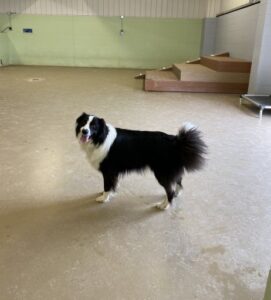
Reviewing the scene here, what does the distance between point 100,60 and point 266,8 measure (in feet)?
22.2

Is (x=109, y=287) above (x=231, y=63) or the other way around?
the other way around

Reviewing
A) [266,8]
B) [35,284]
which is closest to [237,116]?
[266,8]

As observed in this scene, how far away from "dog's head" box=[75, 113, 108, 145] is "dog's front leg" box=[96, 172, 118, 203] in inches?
10.3

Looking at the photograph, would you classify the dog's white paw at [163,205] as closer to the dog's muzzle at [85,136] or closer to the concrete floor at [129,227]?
the concrete floor at [129,227]

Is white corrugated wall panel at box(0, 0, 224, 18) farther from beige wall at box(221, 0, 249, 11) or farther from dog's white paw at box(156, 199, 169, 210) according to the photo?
dog's white paw at box(156, 199, 169, 210)

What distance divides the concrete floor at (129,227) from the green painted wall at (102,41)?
7466 millimetres

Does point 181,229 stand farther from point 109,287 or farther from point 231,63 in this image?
point 231,63

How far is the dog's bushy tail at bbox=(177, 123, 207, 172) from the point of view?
1.88 metres

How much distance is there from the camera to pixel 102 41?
10.4 meters

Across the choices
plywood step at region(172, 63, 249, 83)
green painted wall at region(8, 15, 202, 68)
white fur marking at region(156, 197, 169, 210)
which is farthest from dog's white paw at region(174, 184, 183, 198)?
green painted wall at region(8, 15, 202, 68)

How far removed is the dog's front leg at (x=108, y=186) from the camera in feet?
6.82

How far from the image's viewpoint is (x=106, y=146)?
198cm

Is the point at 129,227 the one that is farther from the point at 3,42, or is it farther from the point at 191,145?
the point at 3,42

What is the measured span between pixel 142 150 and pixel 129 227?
496 mm
